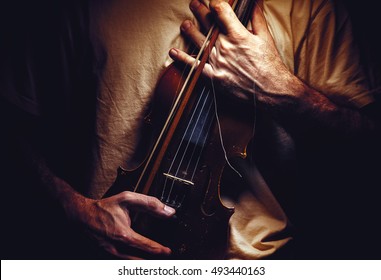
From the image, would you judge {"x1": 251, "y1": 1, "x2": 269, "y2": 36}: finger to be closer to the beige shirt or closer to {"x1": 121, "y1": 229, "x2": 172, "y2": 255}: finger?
the beige shirt

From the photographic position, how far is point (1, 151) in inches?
36.9

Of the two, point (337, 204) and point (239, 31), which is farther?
point (337, 204)

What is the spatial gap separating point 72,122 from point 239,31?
590 mm

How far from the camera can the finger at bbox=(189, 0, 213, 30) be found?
81 cm

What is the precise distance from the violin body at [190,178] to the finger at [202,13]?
16cm

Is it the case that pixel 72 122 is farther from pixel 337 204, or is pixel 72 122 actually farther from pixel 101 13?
pixel 337 204

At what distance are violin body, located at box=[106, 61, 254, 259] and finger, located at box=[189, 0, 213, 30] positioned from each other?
159mm

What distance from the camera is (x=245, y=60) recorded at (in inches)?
31.8

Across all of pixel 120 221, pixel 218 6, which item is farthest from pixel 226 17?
pixel 120 221

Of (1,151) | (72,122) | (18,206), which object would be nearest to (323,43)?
(72,122)

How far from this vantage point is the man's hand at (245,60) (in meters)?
0.79

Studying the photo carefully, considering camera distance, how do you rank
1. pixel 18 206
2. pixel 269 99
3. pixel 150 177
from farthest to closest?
pixel 18 206 < pixel 269 99 < pixel 150 177

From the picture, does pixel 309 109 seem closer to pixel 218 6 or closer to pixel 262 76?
pixel 262 76

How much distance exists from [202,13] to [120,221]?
59 cm
